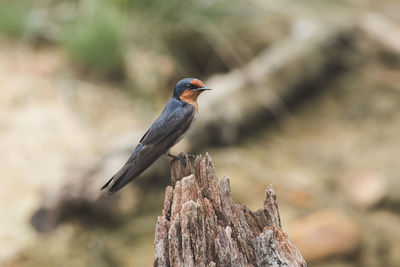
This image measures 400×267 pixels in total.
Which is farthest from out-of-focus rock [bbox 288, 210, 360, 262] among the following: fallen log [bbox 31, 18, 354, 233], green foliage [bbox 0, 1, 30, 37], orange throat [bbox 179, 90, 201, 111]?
green foliage [bbox 0, 1, 30, 37]

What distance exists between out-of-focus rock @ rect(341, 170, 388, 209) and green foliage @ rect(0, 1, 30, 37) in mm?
4333

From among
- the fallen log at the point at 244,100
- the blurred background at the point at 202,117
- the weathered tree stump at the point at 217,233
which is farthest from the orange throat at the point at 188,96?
the blurred background at the point at 202,117

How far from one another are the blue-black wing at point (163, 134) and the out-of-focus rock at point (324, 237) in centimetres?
195

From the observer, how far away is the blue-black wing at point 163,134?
339 cm

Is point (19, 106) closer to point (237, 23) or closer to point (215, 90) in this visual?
point (215, 90)

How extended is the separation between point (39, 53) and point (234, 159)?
116 inches

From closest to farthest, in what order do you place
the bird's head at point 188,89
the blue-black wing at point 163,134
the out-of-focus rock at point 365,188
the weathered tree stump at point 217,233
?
the weathered tree stump at point 217,233 → the blue-black wing at point 163,134 → the bird's head at point 188,89 → the out-of-focus rock at point 365,188

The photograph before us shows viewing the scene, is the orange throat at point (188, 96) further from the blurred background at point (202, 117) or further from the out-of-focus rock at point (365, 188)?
the out-of-focus rock at point (365, 188)

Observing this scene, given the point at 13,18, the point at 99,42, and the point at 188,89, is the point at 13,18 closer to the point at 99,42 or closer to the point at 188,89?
the point at 99,42

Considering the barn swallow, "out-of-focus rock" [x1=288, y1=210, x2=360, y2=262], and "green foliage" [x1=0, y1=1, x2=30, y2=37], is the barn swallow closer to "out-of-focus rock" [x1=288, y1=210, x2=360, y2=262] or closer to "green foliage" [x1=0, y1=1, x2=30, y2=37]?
"out-of-focus rock" [x1=288, y1=210, x2=360, y2=262]

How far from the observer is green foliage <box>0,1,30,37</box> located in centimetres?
736

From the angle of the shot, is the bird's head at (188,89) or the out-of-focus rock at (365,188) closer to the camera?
the bird's head at (188,89)

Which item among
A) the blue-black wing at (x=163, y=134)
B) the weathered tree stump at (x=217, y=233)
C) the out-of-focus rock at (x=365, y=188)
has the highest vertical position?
the out-of-focus rock at (x=365, y=188)

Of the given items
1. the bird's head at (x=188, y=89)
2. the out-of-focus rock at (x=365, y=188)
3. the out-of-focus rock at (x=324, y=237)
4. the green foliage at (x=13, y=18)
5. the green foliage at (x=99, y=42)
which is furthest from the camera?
the green foliage at (x=13, y=18)
